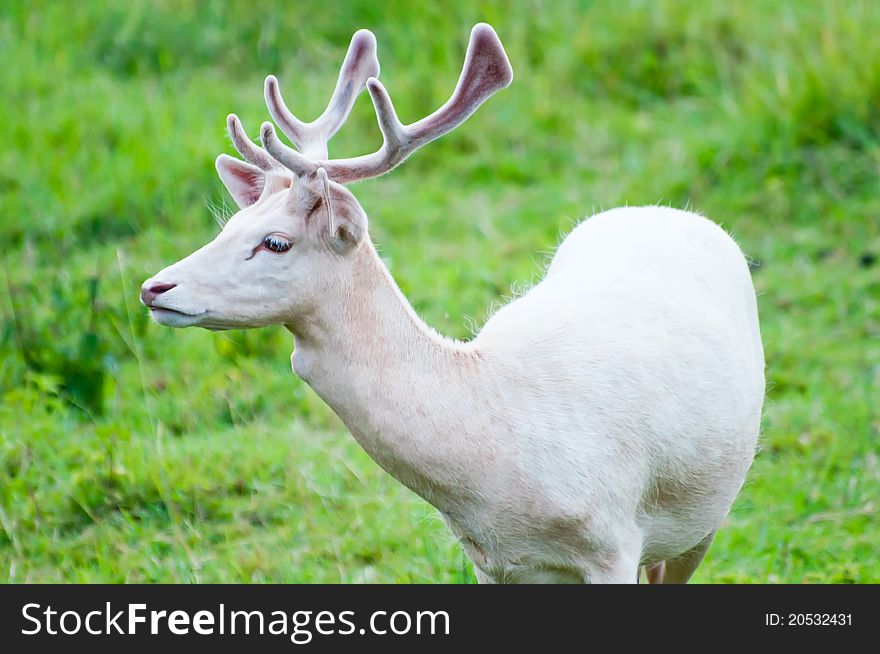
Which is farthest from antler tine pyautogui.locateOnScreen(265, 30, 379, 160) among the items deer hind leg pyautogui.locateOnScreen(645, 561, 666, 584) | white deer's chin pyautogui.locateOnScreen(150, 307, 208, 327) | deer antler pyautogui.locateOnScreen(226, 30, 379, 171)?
deer hind leg pyautogui.locateOnScreen(645, 561, 666, 584)

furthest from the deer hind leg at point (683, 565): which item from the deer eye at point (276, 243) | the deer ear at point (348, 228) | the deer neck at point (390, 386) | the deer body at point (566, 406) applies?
the deer eye at point (276, 243)

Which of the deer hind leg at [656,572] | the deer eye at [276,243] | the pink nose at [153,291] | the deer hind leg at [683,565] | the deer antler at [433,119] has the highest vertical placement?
the deer antler at [433,119]

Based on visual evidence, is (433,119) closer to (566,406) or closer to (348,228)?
(348,228)

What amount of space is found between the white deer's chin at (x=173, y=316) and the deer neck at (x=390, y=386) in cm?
24

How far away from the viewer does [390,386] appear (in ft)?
10.6

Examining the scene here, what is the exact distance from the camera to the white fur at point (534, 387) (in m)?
3.17

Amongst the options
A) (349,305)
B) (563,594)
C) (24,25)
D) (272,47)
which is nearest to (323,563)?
(563,594)

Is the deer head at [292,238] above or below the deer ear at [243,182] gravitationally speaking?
below

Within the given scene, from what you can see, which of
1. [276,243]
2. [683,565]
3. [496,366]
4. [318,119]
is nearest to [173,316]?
[276,243]

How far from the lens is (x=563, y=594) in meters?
3.49

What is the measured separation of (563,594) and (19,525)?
2072 millimetres

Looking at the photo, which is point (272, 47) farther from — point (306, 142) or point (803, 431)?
point (306, 142)

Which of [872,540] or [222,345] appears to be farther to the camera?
[222,345]

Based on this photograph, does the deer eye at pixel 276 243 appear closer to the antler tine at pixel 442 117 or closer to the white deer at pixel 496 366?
the white deer at pixel 496 366
